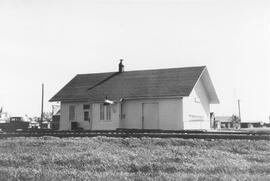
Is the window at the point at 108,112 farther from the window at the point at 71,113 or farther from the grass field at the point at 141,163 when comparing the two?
the grass field at the point at 141,163

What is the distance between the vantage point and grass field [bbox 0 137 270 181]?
905cm

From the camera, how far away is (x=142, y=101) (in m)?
29.6

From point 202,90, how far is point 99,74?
9806 millimetres

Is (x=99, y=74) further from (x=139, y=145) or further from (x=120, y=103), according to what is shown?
(x=139, y=145)

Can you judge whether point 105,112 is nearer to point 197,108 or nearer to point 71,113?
point 71,113

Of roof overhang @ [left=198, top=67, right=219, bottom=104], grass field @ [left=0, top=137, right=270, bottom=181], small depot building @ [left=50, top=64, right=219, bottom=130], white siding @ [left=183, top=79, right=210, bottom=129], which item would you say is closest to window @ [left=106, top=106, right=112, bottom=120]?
small depot building @ [left=50, top=64, right=219, bottom=130]

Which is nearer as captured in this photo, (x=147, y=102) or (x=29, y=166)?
(x=29, y=166)

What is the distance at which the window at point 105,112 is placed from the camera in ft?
99.5

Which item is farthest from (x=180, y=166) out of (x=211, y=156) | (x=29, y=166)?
(x=29, y=166)

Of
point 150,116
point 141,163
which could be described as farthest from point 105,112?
point 141,163

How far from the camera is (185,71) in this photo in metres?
32.0

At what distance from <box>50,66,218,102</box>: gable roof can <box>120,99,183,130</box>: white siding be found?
576 millimetres

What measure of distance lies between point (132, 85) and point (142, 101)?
254 cm

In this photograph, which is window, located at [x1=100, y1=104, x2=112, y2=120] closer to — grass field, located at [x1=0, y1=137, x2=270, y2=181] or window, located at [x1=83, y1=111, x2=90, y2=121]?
window, located at [x1=83, y1=111, x2=90, y2=121]
